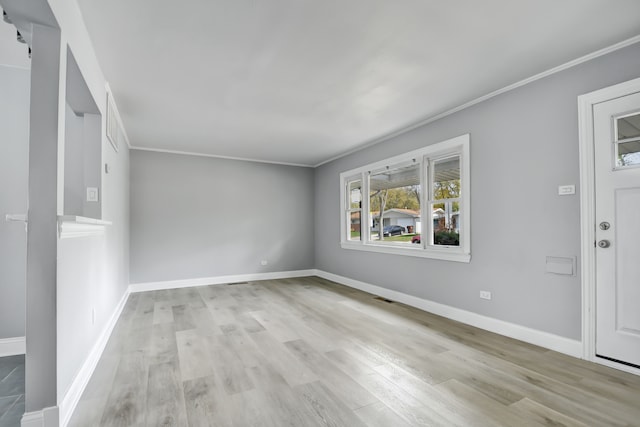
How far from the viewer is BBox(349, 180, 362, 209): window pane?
18.8ft

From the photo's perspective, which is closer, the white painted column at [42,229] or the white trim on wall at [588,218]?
the white painted column at [42,229]

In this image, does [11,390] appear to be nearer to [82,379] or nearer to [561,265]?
[82,379]

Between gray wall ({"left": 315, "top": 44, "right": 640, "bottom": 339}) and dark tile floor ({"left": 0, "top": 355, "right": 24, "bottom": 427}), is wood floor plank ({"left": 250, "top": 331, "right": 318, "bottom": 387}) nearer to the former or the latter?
dark tile floor ({"left": 0, "top": 355, "right": 24, "bottom": 427})

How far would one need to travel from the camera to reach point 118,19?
81.8 inches

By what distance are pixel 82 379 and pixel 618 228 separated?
4.20 metres

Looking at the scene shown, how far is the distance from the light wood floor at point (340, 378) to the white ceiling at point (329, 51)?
2.55 metres

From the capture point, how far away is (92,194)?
2.63 meters

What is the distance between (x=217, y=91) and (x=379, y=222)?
3260mm

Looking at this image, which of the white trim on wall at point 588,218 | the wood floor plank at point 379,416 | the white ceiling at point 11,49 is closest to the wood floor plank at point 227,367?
the wood floor plank at point 379,416

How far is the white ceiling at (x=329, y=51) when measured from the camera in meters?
1.99

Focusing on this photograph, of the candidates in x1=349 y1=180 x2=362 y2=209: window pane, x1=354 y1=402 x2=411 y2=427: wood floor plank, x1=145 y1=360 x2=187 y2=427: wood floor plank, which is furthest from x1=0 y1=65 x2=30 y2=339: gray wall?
x1=349 y1=180 x2=362 y2=209: window pane

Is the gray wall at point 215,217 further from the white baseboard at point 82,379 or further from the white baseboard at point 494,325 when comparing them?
the white baseboard at point 494,325

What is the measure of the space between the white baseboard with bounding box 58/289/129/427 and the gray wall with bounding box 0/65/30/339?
0.69 meters

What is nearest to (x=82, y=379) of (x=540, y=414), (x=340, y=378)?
(x=340, y=378)
